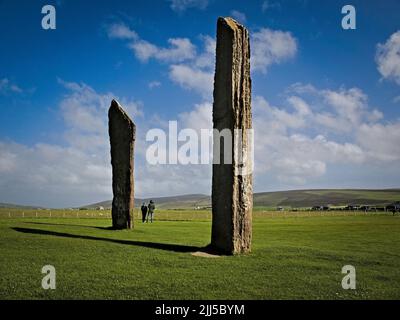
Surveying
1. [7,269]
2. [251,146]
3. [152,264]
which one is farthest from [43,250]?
[251,146]

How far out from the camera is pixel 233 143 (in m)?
13.4

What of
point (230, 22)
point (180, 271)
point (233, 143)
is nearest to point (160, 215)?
point (233, 143)

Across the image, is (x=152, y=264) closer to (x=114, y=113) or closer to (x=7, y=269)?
(x=7, y=269)

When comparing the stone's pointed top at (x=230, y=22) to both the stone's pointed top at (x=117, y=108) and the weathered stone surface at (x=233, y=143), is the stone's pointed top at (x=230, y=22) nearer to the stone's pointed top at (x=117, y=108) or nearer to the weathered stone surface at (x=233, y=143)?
the weathered stone surface at (x=233, y=143)

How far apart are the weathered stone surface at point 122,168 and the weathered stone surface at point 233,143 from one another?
894 cm

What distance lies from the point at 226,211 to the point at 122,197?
9.96 metres

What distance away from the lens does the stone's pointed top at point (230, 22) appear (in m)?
13.7

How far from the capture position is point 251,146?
13.9m

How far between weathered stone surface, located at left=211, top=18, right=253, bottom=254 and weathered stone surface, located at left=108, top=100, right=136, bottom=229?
29.3 ft

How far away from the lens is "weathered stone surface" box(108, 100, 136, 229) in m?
21.8

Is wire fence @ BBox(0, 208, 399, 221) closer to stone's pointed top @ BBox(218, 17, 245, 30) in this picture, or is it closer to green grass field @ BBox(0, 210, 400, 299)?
green grass field @ BBox(0, 210, 400, 299)

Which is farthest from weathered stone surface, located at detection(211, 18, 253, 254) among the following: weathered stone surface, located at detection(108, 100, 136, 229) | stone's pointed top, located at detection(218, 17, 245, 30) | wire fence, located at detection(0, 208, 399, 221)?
wire fence, located at detection(0, 208, 399, 221)

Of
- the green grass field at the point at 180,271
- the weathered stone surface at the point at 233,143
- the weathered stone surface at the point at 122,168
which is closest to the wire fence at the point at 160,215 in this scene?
the weathered stone surface at the point at 122,168

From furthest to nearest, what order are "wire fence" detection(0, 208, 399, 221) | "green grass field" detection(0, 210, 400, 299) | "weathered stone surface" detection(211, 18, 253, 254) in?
"wire fence" detection(0, 208, 399, 221) < "weathered stone surface" detection(211, 18, 253, 254) < "green grass field" detection(0, 210, 400, 299)
